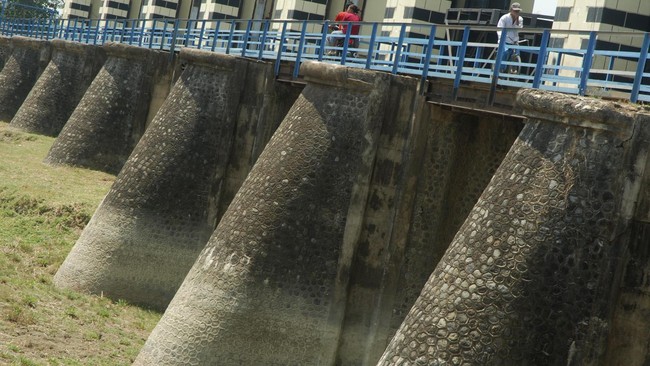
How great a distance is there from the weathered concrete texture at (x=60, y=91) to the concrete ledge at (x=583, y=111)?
24387 mm

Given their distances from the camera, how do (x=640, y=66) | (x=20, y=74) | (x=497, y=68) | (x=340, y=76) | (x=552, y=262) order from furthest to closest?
(x=20, y=74)
(x=340, y=76)
(x=497, y=68)
(x=640, y=66)
(x=552, y=262)

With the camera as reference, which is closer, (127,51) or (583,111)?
(583,111)

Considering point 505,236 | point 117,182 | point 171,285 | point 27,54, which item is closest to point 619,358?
point 505,236

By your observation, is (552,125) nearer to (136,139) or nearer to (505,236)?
(505,236)

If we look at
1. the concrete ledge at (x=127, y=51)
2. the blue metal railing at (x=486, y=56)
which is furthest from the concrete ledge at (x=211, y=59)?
the concrete ledge at (x=127, y=51)

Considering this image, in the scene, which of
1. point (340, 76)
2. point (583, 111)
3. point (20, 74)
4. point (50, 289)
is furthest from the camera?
point (20, 74)

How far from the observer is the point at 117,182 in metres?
20.6

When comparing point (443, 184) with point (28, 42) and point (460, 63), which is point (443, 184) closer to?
point (460, 63)

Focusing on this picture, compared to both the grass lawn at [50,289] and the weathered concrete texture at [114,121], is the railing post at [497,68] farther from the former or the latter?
the weathered concrete texture at [114,121]

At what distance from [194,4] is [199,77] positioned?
74.3ft

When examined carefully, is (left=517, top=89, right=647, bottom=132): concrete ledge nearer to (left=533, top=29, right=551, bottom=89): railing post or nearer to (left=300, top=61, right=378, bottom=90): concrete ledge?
(left=533, top=29, right=551, bottom=89): railing post

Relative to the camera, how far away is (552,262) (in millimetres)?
11086

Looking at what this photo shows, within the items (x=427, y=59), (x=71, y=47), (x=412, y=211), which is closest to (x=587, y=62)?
(x=427, y=59)

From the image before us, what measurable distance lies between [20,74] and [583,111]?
31.4 meters
